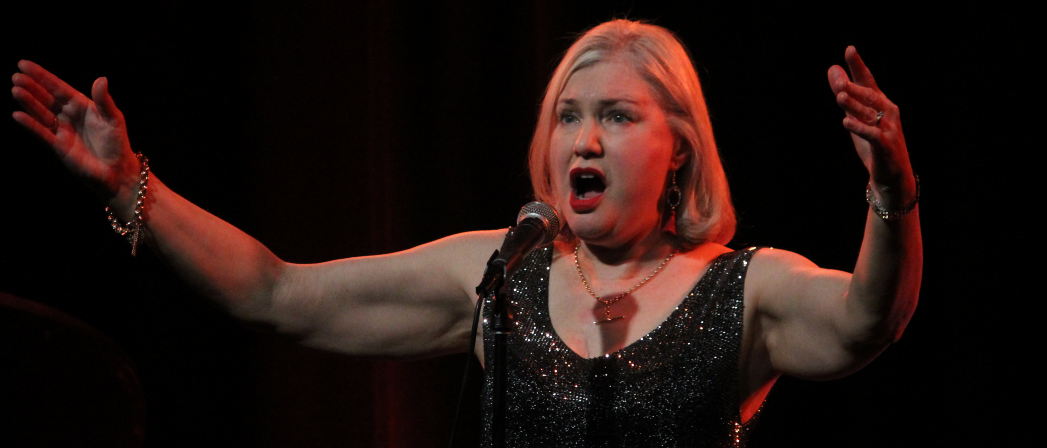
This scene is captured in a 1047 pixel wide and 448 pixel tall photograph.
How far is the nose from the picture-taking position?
1.63m

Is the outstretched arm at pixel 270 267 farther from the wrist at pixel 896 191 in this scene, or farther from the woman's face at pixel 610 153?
the wrist at pixel 896 191

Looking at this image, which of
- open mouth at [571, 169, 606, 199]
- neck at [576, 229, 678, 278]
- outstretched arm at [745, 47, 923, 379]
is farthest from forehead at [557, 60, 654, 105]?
outstretched arm at [745, 47, 923, 379]

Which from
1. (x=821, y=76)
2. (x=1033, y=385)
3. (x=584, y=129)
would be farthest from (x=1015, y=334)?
(x=584, y=129)

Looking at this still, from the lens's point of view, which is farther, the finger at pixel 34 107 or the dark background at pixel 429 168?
the dark background at pixel 429 168

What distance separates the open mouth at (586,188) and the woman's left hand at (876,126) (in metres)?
0.56

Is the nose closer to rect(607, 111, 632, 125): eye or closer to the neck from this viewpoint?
rect(607, 111, 632, 125): eye

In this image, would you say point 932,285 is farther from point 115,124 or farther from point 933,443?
point 115,124

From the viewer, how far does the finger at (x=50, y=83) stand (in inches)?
55.8

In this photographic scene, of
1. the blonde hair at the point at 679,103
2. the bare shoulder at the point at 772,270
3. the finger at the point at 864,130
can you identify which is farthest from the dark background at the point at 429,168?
the finger at the point at 864,130

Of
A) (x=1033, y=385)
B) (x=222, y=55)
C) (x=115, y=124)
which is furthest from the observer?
(x=222, y=55)

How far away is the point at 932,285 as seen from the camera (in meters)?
2.17

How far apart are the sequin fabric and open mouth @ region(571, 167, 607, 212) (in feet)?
0.84

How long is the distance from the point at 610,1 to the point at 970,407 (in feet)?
4.68

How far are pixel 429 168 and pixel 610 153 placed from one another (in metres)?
1.00
